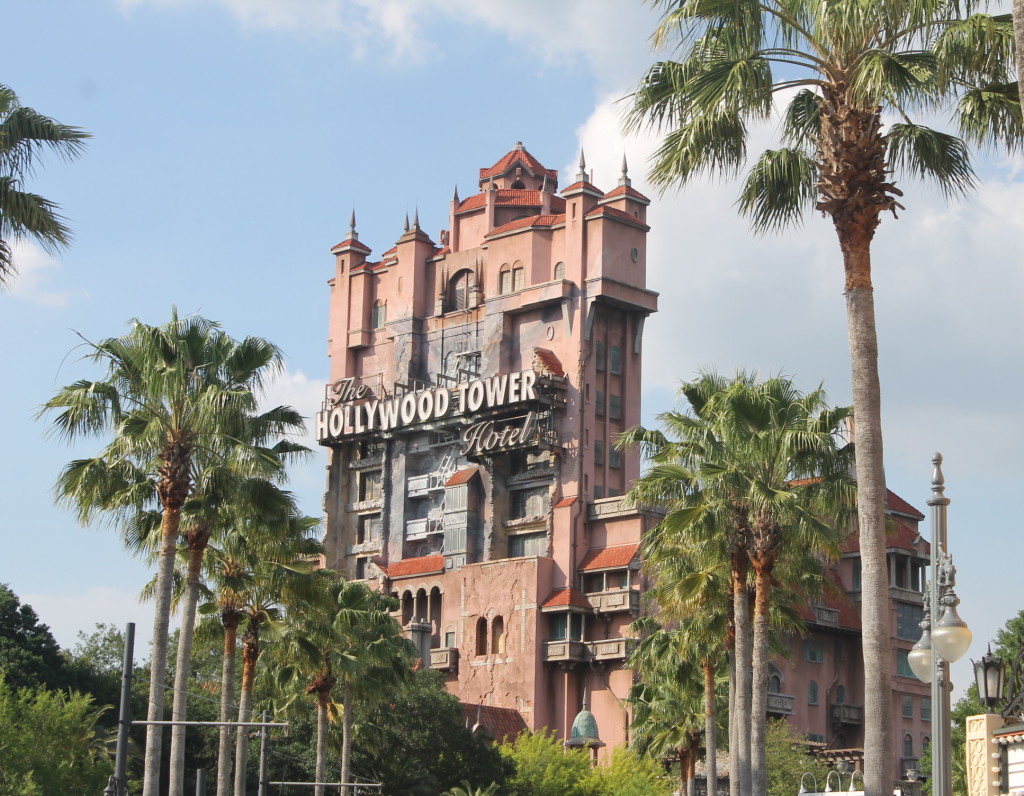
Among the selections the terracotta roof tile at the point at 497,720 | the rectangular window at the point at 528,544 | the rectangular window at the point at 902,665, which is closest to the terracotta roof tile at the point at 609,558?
the rectangular window at the point at 528,544

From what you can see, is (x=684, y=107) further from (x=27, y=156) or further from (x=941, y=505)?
(x=27, y=156)

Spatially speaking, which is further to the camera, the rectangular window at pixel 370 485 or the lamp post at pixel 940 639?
the rectangular window at pixel 370 485

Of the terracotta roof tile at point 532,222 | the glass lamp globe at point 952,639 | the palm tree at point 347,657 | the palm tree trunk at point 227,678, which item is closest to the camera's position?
the glass lamp globe at point 952,639

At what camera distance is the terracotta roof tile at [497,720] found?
282 feet

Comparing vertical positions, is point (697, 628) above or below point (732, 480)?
below

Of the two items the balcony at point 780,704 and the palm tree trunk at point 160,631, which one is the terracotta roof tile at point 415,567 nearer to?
the balcony at point 780,704

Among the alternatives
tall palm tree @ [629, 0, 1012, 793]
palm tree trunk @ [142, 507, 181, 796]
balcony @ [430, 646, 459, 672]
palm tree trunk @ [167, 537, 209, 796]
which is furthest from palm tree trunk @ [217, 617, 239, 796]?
balcony @ [430, 646, 459, 672]

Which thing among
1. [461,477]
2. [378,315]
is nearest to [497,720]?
[461,477]

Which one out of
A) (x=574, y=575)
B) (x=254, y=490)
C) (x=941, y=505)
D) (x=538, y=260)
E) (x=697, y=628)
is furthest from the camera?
(x=538, y=260)

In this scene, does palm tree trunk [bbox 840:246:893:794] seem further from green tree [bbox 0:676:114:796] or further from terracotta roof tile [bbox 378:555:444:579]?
terracotta roof tile [bbox 378:555:444:579]

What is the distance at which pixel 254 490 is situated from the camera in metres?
37.3

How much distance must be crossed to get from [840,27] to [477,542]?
76629mm

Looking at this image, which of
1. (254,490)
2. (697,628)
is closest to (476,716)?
(697,628)

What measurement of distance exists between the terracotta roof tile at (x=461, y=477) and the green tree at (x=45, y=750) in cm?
3754
